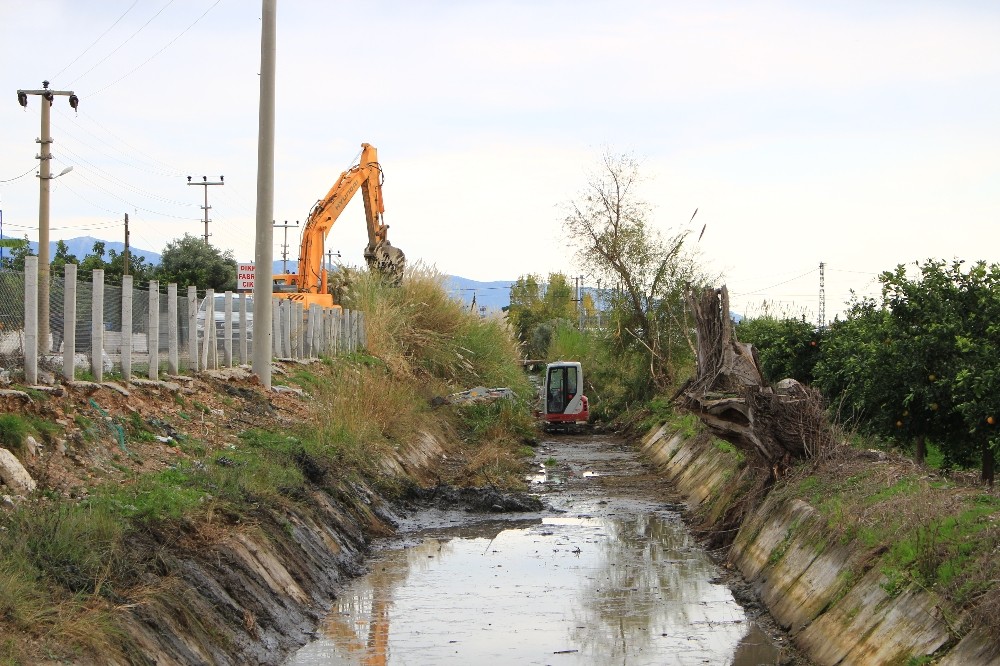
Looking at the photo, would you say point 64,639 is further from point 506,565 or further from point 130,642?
point 506,565

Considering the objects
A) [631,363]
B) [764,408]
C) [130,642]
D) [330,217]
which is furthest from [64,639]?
[631,363]

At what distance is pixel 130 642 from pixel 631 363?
31.9 m

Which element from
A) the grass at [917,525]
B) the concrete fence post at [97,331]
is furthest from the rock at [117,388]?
→ the grass at [917,525]

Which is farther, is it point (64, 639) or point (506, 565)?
point (506, 565)

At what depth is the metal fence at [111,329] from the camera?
1248 centimetres

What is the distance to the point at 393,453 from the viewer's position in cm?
2061

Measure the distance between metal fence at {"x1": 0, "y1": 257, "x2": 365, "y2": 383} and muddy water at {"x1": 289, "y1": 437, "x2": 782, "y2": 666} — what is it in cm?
424

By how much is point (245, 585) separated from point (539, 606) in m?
3.47

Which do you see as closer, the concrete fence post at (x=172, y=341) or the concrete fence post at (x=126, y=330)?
the concrete fence post at (x=126, y=330)

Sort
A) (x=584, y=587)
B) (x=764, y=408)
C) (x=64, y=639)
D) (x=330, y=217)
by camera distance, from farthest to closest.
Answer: (x=330, y=217) < (x=764, y=408) < (x=584, y=587) < (x=64, y=639)

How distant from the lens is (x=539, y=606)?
1233cm

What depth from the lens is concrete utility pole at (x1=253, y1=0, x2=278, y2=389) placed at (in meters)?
19.7

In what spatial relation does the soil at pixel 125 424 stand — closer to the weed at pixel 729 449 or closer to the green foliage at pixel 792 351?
the weed at pixel 729 449

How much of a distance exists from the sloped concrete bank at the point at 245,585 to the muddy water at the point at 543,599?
0.34 m
